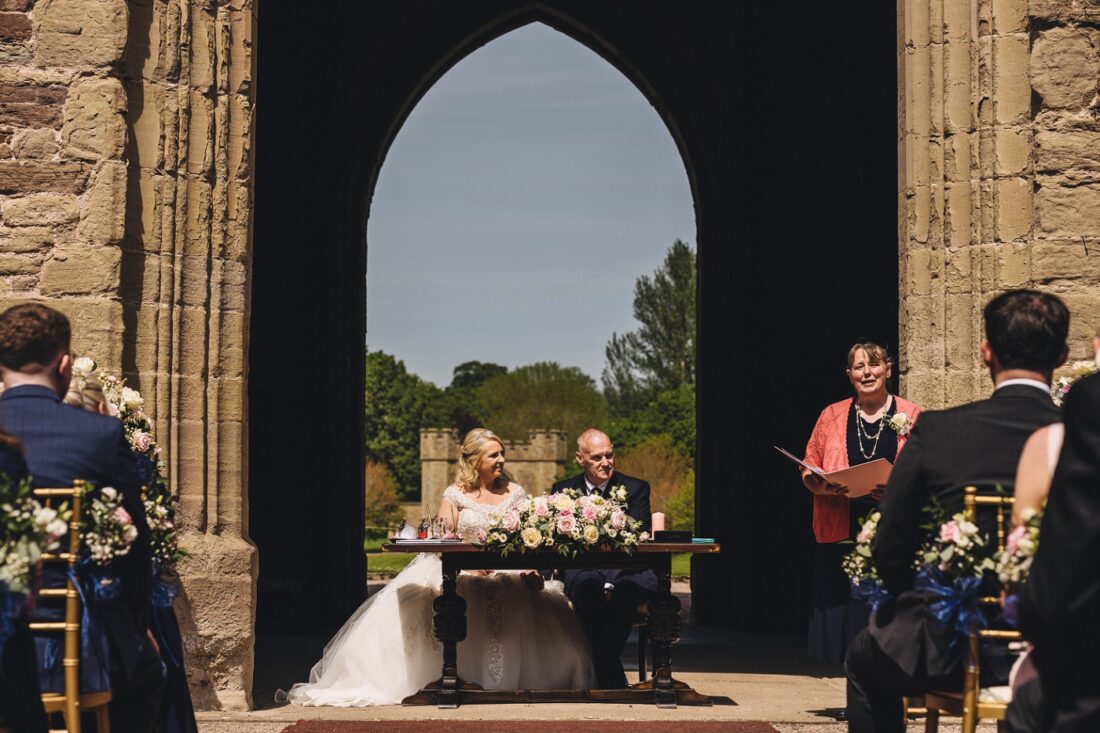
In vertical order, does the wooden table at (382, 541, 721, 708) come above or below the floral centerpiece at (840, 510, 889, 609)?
below

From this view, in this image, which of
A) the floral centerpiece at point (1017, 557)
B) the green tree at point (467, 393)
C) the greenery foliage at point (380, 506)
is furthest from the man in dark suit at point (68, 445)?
the green tree at point (467, 393)

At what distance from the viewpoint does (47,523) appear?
348cm

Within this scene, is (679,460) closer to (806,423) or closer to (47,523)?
(806,423)

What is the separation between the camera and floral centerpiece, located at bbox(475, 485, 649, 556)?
262 inches

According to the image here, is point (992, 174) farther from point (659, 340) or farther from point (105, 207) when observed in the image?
point (659, 340)

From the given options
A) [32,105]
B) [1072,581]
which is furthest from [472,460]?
[1072,581]

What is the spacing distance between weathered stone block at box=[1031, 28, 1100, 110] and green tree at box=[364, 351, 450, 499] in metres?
55.4

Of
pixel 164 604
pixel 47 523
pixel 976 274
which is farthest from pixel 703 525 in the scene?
pixel 47 523

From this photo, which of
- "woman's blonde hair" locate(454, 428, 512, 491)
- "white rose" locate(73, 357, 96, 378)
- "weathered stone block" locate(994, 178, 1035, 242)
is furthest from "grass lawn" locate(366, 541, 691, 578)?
"white rose" locate(73, 357, 96, 378)

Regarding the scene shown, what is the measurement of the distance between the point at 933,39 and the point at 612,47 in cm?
721

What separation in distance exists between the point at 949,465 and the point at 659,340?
6443cm

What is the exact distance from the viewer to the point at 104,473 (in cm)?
397

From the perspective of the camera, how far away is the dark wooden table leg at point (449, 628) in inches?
267

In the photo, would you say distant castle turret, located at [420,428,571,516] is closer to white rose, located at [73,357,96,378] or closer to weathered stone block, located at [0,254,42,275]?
weathered stone block, located at [0,254,42,275]
